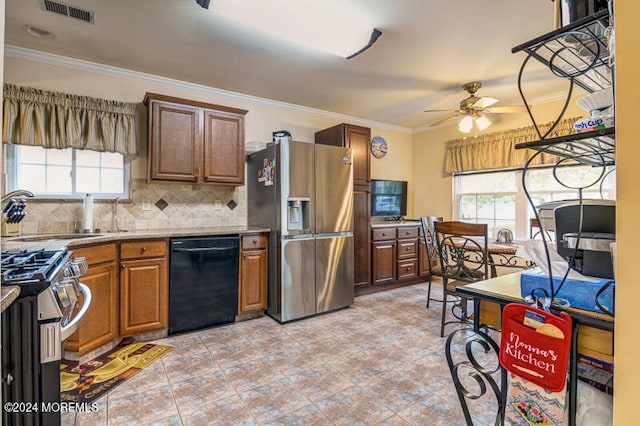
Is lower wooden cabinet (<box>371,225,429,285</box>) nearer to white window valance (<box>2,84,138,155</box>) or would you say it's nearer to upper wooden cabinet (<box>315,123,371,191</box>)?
upper wooden cabinet (<box>315,123,371,191</box>)

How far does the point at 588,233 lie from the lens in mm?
832

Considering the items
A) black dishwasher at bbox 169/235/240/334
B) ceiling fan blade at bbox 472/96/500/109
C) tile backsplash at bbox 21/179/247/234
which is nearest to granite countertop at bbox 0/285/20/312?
black dishwasher at bbox 169/235/240/334

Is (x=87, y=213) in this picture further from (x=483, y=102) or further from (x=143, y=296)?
(x=483, y=102)

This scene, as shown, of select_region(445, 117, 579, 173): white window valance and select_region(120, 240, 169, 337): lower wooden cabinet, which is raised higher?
select_region(445, 117, 579, 173): white window valance

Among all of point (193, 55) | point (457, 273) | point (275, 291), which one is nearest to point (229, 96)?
point (193, 55)

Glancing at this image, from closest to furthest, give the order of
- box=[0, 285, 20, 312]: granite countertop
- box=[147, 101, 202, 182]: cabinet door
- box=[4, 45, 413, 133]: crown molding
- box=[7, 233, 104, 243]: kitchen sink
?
1. box=[0, 285, 20, 312]: granite countertop
2. box=[7, 233, 104, 243]: kitchen sink
3. box=[4, 45, 413, 133]: crown molding
4. box=[147, 101, 202, 182]: cabinet door

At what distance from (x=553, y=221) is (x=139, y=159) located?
3.46 meters

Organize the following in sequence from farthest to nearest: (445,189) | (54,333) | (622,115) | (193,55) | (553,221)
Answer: (445,189)
(193,55)
(54,333)
(553,221)
(622,115)

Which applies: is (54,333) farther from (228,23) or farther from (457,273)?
(457,273)

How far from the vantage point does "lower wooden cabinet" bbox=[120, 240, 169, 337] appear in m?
2.61

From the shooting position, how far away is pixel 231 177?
339 centimetres

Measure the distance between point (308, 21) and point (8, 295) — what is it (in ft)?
7.38

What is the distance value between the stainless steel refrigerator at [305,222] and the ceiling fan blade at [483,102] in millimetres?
1459

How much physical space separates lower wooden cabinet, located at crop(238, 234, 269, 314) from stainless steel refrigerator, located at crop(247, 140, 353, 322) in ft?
0.26
